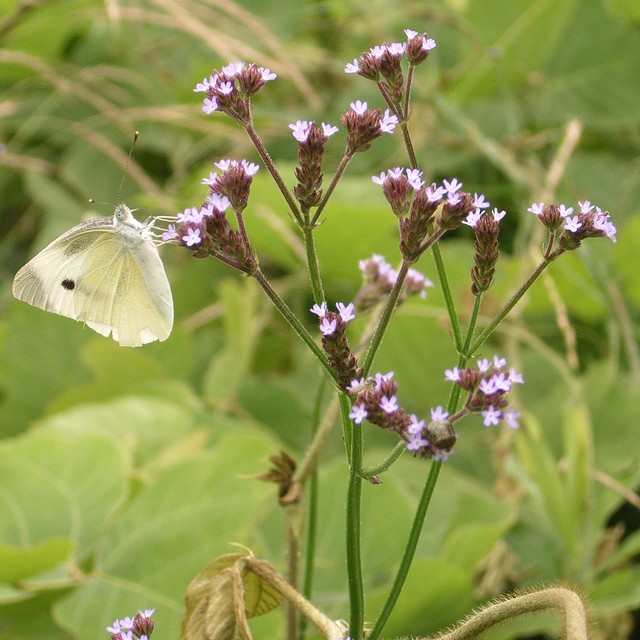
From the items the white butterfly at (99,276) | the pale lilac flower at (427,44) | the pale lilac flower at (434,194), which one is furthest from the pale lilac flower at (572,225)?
the white butterfly at (99,276)

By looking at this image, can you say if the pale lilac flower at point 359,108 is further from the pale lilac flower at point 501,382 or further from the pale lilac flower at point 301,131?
the pale lilac flower at point 501,382

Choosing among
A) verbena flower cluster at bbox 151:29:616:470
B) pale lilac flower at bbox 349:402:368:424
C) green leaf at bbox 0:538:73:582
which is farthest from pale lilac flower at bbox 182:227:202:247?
green leaf at bbox 0:538:73:582

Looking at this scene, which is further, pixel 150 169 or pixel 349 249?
pixel 150 169

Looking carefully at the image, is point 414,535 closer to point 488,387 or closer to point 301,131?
point 488,387

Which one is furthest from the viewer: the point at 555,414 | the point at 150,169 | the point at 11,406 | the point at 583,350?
the point at 150,169

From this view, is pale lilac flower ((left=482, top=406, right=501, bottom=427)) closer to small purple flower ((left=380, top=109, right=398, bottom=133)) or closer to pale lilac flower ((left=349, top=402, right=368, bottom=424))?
pale lilac flower ((left=349, top=402, right=368, bottom=424))

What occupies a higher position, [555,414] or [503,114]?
[503,114]

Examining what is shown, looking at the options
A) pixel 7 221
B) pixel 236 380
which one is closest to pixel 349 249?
pixel 236 380

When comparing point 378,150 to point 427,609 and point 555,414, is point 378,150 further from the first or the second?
point 427,609
